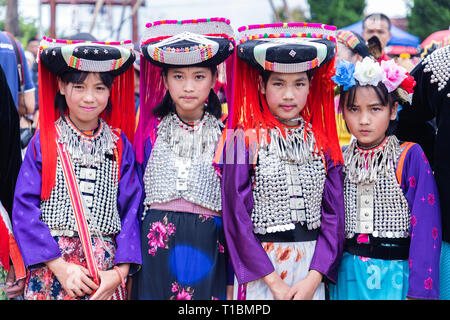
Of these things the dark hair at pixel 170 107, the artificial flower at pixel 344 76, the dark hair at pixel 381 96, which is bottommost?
the dark hair at pixel 170 107

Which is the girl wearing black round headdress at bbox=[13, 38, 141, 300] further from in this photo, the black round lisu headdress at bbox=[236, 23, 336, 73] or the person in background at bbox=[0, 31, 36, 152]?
the person in background at bbox=[0, 31, 36, 152]

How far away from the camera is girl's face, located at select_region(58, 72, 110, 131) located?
288 cm

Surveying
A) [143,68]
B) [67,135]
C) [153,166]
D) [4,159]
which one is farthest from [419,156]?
[4,159]

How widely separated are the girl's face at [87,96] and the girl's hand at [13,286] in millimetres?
928

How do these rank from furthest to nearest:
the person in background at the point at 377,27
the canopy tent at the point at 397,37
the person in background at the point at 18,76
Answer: the canopy tent at the point at 397,37 < the person in background at the point at 377,27 < the person in background at the point at 18,76

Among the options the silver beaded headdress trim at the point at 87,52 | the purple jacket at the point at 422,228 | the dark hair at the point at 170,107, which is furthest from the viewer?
the dark hair at the point at 170,107

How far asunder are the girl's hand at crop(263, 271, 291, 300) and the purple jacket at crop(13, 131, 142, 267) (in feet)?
2.26

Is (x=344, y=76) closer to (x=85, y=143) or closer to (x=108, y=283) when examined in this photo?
(x=85, y=143)

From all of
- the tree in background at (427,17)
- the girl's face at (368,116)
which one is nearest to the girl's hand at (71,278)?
the girl's face at (368,116)

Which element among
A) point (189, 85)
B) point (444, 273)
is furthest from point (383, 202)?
point (189, 85)

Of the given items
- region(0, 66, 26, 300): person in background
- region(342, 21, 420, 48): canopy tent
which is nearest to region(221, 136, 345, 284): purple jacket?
region(0, 66, 26, 300): person in background

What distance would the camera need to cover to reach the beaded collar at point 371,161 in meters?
2.86

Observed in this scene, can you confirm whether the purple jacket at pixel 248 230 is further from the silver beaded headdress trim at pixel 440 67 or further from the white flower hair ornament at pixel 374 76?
the silver beaded headdress trim at pixel 440 67
